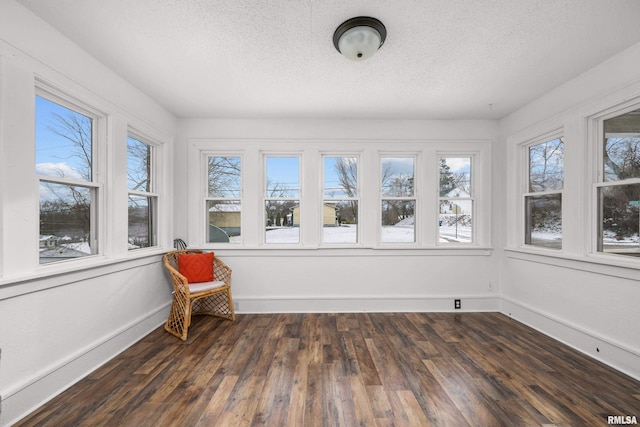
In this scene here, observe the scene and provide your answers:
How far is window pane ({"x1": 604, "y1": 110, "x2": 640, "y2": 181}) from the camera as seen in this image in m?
2.29

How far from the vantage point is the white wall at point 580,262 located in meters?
2.24

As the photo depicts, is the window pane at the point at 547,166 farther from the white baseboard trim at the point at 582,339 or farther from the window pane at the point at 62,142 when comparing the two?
the window pane at the point at 62,142

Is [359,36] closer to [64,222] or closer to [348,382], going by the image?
[348,382]

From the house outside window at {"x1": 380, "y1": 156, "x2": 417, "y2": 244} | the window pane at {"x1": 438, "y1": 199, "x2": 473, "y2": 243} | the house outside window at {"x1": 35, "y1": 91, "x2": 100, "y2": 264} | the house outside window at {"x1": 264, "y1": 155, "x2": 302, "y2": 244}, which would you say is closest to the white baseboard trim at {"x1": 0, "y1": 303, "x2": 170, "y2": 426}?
the house outside window at {"x1": 35, "y1": 91, "x2": 100, "y2": 264}

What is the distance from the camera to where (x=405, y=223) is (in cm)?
384

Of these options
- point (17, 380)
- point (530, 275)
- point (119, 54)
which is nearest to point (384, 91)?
point (119, 54)

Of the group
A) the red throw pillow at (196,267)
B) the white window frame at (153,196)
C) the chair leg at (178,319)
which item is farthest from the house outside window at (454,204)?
the white window frame at (153,196)

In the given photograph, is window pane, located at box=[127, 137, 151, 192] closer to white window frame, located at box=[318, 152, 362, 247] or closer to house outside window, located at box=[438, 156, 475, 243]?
white window frame, located at box=[318, 152, 362, 247]

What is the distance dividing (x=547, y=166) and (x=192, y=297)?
14.1 ft

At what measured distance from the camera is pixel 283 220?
12.5 feet

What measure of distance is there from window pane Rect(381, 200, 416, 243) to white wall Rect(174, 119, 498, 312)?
20cm

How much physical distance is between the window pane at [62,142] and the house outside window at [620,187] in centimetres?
471

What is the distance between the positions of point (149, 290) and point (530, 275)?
4491 millimetres

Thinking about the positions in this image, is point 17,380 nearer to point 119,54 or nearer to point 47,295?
point 47,295
